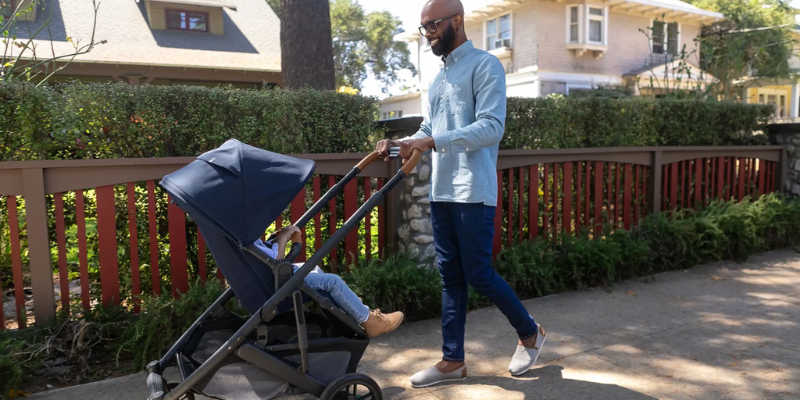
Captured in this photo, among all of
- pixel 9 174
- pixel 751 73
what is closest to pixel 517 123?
pixel 9 174

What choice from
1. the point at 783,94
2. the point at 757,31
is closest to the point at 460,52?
the point at 757,31

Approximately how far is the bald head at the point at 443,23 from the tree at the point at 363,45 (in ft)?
120

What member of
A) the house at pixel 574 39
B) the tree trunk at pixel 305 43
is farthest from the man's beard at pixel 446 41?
the house at pixel 574 39

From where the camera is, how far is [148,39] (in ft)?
53.0

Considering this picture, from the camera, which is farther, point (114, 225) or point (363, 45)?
point (363, 45)

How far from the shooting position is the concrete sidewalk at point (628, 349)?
3.27m

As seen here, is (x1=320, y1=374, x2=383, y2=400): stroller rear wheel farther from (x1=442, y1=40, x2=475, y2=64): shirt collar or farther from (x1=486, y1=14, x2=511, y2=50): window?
(x1=486, y1=14, x2=511, y2=50): window

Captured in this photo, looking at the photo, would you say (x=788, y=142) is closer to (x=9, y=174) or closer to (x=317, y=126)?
(x=317, y=126)

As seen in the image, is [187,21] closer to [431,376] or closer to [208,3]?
[208,3]

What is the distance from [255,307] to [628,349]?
245 centimetres

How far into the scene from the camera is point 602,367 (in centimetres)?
360

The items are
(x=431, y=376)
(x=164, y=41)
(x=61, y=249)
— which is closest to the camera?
(x=431, y=376)

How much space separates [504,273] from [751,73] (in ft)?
91.2

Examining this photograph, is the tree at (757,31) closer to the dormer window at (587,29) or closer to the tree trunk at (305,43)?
the dormer window at (587,29)
